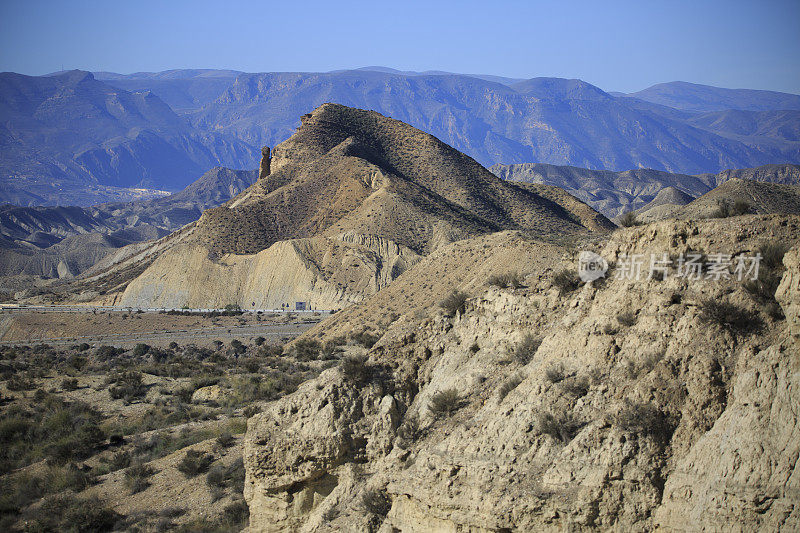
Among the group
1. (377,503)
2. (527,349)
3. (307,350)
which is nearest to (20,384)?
(307,350)

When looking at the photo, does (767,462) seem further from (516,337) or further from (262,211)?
(262,211)

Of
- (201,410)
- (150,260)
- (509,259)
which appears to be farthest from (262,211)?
(201,410)

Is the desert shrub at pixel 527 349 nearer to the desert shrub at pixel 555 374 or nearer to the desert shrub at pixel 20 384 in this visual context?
the desert shrub at pixel 555 374

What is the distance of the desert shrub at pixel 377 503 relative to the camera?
994 centimetres

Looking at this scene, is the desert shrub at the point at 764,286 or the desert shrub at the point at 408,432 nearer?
the desert shrub at the point at 764,286

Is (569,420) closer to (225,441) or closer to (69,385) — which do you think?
(225,441)

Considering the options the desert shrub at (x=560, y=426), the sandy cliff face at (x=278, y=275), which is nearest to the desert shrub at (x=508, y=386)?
the desert shrub at (x=560, y=426)

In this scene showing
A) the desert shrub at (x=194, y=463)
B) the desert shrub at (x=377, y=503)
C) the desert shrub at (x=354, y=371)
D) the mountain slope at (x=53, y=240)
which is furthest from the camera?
the mountain slope at (x=53, y=240)

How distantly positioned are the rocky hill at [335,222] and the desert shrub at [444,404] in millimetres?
48485

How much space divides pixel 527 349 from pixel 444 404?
1.42 metres

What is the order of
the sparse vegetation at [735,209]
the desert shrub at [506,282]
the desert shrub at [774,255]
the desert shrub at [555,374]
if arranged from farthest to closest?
the desert shrub at [506,282], the sparse vegetation at [735,209], the desert shrub at [555,374], the desert shrub at [774,255]

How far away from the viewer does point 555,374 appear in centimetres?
944

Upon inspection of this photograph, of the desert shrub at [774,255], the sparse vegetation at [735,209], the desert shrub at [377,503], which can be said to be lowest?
the desert shrub at [377,503]

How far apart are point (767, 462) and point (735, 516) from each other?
60 cm
